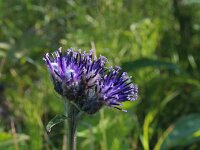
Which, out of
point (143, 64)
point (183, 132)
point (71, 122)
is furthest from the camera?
point (143, 64)

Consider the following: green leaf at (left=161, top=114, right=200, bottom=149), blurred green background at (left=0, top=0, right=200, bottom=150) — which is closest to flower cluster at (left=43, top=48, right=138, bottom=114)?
blurred green background at (left=0, top=0, right=200, bottom=150)

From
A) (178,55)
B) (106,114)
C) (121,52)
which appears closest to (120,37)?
(121,52)

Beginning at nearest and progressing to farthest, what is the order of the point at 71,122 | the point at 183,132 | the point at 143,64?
the point at 71,122, the point at 183,132, the point at 143,64

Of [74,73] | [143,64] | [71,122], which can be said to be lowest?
[71,122]

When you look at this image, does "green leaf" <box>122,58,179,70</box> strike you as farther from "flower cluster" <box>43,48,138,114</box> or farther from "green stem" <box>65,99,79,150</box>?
"green stem" <box>65,99,79,150</box>

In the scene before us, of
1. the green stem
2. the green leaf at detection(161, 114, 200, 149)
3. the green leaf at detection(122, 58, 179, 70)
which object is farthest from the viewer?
the green leaf at detection(122, 58, 179, 70)

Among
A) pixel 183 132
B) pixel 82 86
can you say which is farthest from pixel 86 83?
pixel 183 132

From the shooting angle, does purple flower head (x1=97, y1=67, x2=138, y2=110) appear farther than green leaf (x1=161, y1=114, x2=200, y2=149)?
No

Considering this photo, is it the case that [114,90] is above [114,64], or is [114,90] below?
below

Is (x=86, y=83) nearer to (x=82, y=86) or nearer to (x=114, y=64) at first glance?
(x=82, y=86)

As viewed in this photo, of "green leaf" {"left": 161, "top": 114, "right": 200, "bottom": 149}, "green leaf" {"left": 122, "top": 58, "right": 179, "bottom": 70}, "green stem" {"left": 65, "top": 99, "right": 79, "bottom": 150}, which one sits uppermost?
"green leaf" {"left": 122, "top": 58, "right": 179, "bottom": 70}
